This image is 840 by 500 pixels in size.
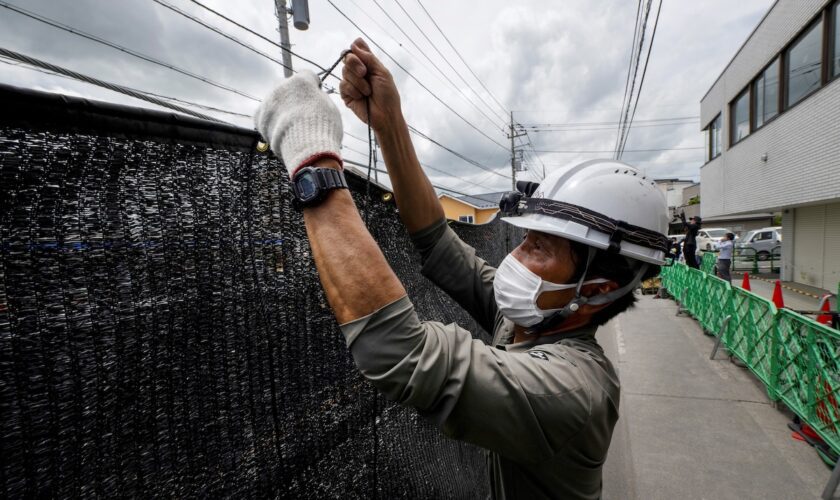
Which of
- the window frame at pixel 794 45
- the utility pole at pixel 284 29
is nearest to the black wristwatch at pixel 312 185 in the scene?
the utility pole at pixel 284 29

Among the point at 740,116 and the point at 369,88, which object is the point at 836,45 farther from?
the point at 369,88

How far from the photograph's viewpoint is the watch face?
92cm

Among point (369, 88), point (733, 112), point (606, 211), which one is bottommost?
point (606, 211)

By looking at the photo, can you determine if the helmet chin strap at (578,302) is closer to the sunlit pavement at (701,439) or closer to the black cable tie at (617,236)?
the black cable tie at (617,236)

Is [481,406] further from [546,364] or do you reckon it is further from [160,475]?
[160,475]

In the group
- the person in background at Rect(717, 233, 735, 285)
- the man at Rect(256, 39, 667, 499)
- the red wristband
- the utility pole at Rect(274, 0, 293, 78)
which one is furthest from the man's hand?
the person in background at Rect(717, 233, 735, 285)

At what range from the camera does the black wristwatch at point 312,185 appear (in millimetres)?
917

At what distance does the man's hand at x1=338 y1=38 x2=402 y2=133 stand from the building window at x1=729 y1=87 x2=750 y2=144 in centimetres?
1768

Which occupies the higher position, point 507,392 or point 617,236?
point 617,236

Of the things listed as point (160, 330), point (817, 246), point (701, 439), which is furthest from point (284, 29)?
point (817, 246)

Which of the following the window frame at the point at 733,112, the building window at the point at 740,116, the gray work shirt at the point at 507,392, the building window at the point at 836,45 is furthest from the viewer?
the building window at the point at 740,116

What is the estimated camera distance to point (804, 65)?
1037 cm

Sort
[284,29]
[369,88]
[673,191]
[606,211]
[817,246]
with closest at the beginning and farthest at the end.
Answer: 1. [369,88]
2. [606,211]
3. [284,29]
4. [817,246]
5. [673,191]

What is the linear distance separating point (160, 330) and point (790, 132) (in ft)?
51.4
